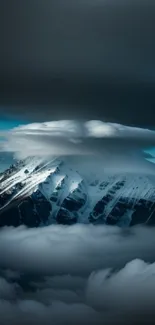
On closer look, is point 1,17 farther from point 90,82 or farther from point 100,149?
point 100,149

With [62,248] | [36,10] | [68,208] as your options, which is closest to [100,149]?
[68,208]

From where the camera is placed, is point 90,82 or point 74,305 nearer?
point 74,305

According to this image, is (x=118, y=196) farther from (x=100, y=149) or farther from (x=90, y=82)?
(x=90, y=82)

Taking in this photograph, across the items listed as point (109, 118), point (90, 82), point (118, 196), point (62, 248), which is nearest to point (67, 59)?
point (90, 82)

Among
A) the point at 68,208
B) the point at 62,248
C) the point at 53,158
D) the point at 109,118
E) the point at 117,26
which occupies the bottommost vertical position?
the point at 62,248

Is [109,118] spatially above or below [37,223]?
above

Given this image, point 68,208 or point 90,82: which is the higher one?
point 90,82
